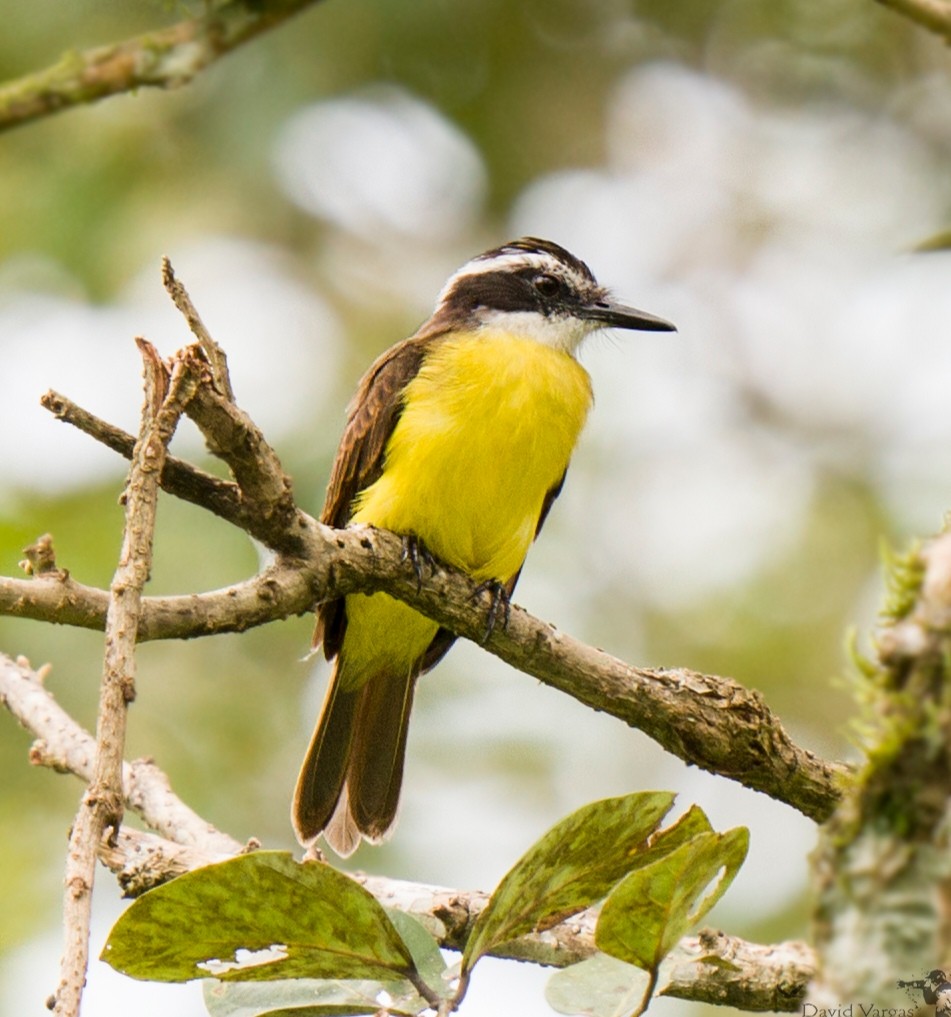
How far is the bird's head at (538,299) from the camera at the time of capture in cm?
538

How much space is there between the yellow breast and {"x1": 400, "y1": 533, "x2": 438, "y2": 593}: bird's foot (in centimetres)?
13

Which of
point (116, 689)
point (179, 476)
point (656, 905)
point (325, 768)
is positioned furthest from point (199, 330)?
point (325, 768)

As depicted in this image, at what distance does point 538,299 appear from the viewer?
18.2 ft

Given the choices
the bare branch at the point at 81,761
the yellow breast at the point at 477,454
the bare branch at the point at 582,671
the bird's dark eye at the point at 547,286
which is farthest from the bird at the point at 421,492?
the bare branch at the point at 81,761

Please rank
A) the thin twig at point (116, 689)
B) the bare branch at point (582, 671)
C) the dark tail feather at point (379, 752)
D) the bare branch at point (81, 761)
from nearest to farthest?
1. the thin twig at point (116, 689)
2. the bare branch at point (582, 671)
3. the bare branch at point (81, 761)
4. the dark tail feather at point (379, 752)

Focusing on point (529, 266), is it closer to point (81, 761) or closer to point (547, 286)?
point (547, 286)

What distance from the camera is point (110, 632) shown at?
1960 mm

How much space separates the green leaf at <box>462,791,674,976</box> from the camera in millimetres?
2072

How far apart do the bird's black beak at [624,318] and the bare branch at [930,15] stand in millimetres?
3230

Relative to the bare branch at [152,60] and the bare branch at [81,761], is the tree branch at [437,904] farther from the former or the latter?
the bare branch at [152,60]

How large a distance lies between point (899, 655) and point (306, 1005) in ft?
3.59

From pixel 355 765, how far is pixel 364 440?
106 centimetres

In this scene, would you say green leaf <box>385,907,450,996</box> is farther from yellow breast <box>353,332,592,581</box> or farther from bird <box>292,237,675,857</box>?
yellow breast <box>353,332,592,581</box>

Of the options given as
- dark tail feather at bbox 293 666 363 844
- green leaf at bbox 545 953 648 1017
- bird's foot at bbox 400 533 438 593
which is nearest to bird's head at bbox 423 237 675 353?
bird's foot at bbox 400 533 438 593
